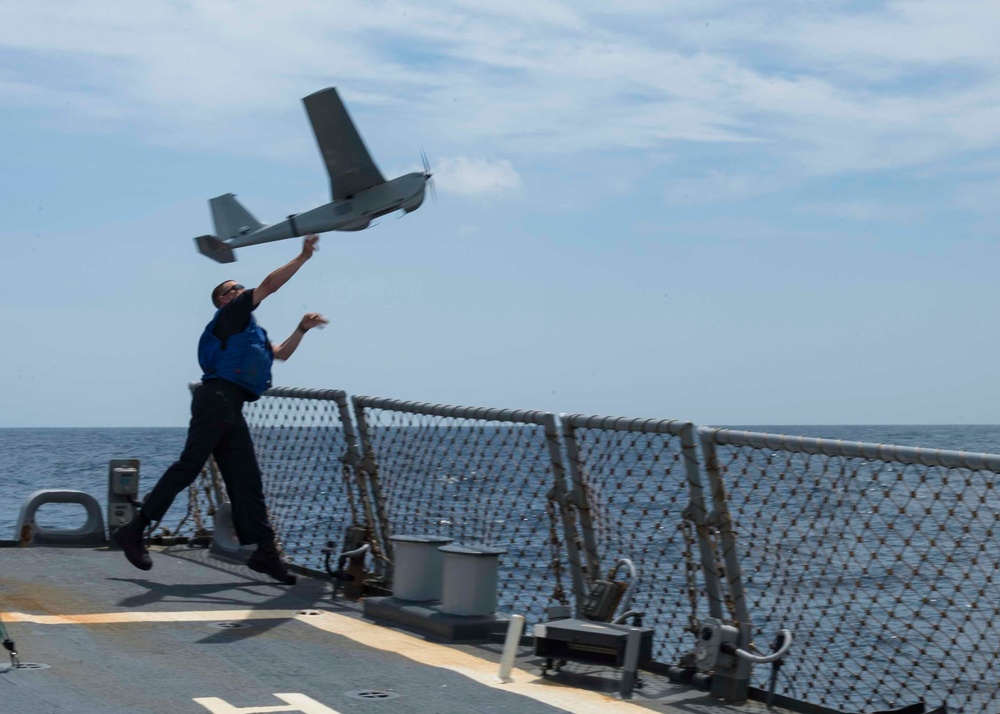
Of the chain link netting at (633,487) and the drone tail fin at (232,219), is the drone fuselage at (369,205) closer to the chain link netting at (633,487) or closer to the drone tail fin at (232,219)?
the drone tail fin at (232,219)

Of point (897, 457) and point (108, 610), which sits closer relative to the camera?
point (897, 457)

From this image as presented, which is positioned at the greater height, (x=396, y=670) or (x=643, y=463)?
(x=643, y=463)

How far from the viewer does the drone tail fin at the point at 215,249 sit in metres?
28.7

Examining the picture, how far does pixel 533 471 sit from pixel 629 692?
1545 millimetres

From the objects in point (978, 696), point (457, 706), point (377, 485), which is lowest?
point (978, 696)

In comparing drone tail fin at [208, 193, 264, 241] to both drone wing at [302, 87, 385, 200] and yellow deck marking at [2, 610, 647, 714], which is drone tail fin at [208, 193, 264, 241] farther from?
yellow deck marking at [2, 610, 647, 714]

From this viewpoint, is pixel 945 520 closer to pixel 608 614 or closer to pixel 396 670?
pixel 608 614

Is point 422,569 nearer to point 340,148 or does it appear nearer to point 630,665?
point 630,665

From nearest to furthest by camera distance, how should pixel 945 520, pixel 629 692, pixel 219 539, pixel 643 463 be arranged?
pixel 945 520
pixel 629 692
pixel 643 463
pixel 219 539

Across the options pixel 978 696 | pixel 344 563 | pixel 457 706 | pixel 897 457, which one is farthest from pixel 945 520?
pixel 978 696

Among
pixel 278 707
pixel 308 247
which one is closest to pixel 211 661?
pixel 278 707

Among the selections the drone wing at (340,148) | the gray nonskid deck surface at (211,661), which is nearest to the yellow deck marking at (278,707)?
the gray nonskid deck surface at (211,661)

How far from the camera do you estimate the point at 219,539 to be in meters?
8.55

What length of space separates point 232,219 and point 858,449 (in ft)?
94.2
